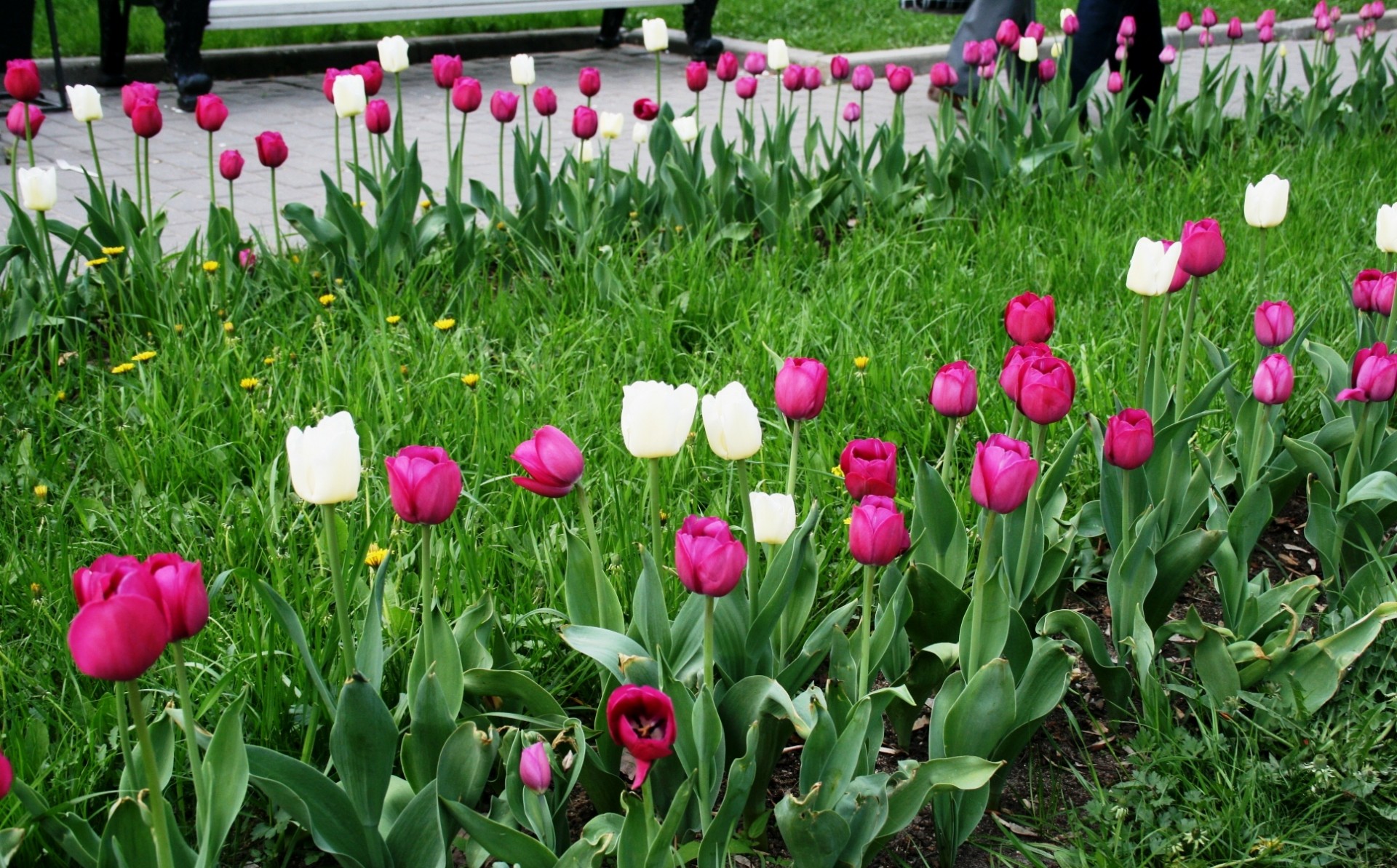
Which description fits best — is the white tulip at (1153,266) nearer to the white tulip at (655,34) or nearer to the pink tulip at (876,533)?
the pink tulip at (876,533)

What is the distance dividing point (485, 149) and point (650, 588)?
15.8ft

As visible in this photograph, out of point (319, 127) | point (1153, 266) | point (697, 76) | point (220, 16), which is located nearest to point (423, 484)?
point (1153, 266)

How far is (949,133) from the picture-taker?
438 cm

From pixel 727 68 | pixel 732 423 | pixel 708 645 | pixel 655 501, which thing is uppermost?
pixel 727 68

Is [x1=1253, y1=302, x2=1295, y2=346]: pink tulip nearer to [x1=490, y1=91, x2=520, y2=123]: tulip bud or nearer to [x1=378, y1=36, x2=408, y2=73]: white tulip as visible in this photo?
[x1=490, y1=91, x2=520, y2=123]: tulip bud

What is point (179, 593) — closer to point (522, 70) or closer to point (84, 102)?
point (84, 102)

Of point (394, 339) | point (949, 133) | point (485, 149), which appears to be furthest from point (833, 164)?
point (485, 149)

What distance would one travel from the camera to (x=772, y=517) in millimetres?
1617

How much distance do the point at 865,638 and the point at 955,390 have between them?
0.35 m

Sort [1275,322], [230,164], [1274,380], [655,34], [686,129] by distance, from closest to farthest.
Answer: [1274,380] → [1275,322] → [230,164] → [686,129] → [655,34]

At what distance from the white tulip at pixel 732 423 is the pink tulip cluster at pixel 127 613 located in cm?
59

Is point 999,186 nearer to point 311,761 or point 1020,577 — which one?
point 1020,577

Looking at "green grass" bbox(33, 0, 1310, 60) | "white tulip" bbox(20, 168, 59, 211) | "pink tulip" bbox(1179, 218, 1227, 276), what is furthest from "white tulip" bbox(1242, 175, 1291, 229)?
"green grass" bbox(33, 0, 1310, 60)

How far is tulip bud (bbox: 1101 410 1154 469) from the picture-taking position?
1.71 metres
